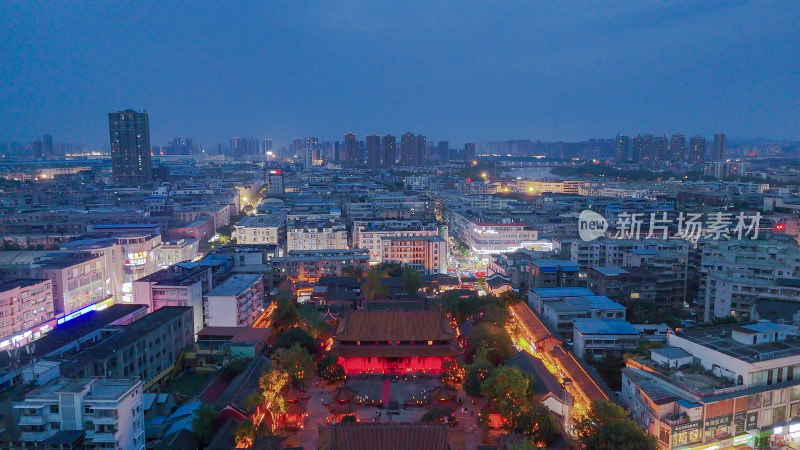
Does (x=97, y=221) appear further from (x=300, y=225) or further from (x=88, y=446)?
(x=88, y=446)

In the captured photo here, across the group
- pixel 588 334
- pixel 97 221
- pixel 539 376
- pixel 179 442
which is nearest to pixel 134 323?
pixel 179 442

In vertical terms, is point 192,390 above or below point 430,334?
below

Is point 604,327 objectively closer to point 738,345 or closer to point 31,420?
point 738,345

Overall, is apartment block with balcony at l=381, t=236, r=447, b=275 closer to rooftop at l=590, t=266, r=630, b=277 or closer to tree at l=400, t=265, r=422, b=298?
tree at l=400, t=265, r=422, b=298

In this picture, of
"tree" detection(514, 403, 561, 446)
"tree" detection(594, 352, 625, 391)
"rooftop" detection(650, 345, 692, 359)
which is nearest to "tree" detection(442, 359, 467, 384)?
"tree" detection(514, 403, 561, 446)

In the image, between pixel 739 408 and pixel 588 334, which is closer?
pixel 739 408

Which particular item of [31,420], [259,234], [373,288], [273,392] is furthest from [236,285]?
[259,234]

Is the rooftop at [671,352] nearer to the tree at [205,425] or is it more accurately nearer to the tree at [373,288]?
the tree at [373,288]

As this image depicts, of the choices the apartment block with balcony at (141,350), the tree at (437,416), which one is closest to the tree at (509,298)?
the tree at (437,416)
